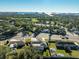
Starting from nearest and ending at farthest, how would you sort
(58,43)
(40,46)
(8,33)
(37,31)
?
(40,46)
(58,43)
(8,33)
(37,31)

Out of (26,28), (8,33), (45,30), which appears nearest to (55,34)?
(45,30)

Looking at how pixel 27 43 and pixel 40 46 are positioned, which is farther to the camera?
pixel 27 43

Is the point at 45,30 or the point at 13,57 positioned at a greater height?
the point at 13,57

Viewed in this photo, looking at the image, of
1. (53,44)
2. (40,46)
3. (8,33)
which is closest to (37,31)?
(8,33)

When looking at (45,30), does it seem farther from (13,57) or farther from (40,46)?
(13,57)

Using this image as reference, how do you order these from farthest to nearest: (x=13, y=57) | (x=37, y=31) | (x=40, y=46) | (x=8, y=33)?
(x=37, y=31), (x=8, y=33), (x=40, y=46), (x=13, y=57)

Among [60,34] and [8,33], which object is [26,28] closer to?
[8,33]

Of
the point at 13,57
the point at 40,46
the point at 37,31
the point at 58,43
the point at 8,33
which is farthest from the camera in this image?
the point at 37,31

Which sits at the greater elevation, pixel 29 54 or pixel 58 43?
pixel 29 54

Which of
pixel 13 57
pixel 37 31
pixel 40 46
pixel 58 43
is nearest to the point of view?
pixel 13 57
